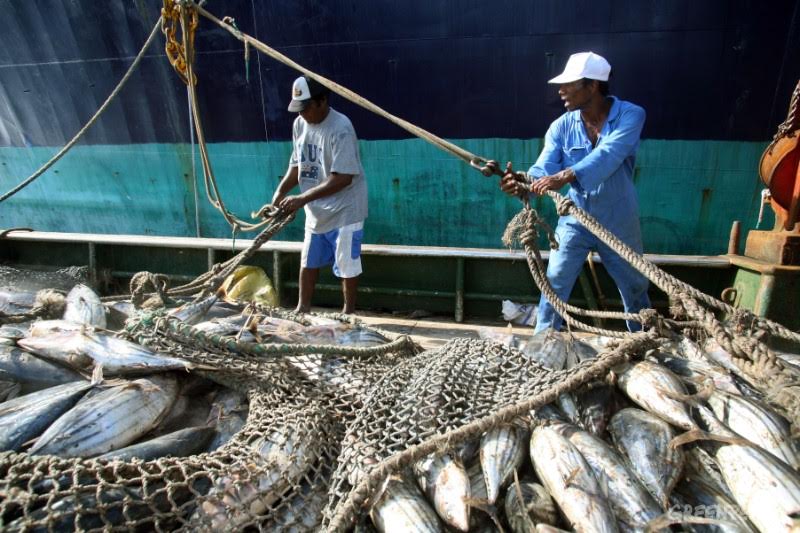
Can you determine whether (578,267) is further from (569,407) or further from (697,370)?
(569,407)

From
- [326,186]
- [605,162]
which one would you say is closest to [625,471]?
[605,162]

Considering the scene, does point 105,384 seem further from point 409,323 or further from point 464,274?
point 464,274

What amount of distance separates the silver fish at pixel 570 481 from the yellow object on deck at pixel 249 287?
374 centimetres

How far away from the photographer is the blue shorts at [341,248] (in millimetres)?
4195

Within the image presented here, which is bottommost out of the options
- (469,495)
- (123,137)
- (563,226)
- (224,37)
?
(469,495)

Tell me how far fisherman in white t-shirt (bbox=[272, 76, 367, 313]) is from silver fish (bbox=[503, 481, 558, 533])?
276cm

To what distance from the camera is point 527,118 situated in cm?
554

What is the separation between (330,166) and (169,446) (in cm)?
292

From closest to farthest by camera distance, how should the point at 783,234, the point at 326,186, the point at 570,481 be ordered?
the point at 570,481, the point at 783,234, the point at 326,186

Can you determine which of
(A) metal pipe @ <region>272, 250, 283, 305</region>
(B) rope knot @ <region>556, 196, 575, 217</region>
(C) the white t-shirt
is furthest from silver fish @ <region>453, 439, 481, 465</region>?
(A) metal pipe @ <region>272, 250, 283, 305</region>

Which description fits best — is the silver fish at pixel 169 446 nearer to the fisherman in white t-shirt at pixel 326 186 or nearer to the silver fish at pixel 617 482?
the silver fish at pixel 617 482

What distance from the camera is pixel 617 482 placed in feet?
4.63

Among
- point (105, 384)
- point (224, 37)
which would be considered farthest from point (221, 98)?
point (105, 384)

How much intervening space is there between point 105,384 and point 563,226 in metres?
3.10
